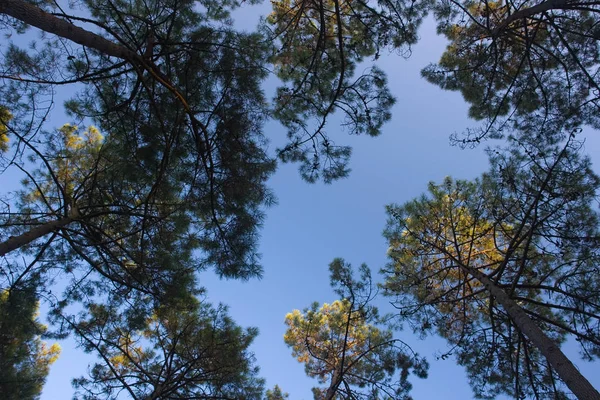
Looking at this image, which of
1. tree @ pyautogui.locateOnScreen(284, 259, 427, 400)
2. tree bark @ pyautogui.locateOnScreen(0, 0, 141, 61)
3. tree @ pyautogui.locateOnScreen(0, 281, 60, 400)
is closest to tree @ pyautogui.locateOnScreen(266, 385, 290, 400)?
tree @ pyautogui.locateOnScreen(284, 259, 427, 400)

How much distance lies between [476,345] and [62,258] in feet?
23.3

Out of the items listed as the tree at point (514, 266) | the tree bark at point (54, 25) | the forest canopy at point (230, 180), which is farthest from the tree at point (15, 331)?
the tree at point (514, 266)

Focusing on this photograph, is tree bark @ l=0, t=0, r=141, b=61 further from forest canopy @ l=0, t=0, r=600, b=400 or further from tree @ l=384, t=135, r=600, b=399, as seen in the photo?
tree @ l=384, t=135, r=600, b=399

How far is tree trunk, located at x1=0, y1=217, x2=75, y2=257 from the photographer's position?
4.22 metres

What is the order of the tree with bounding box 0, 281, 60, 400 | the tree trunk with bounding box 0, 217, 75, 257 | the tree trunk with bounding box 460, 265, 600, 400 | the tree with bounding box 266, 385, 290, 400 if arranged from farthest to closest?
the tree with bounding box 266, 385, 290, 400, the tree with bounding box 0, 281, 60, 400, the tree trunk with bounding box 0, 217, 75, 257, the tree trunk with bounding box 460, 265, 600, 400

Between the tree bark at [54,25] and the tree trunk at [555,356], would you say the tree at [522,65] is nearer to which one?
the tree trunk at [555,356]

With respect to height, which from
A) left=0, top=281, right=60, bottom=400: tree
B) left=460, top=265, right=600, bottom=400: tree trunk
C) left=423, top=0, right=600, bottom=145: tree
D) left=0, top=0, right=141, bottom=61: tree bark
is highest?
left=423, top=0, right=600, bottom=145: tree

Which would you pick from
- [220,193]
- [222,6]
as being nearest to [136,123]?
[220,193]

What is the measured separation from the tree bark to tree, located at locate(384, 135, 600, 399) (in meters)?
5.54

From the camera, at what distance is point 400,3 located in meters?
5.80

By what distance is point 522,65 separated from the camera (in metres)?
6.82

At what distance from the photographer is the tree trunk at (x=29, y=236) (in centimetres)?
422

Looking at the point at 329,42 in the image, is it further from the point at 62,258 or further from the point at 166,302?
the point at 62,258

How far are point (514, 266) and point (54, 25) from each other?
7554 millimetres
